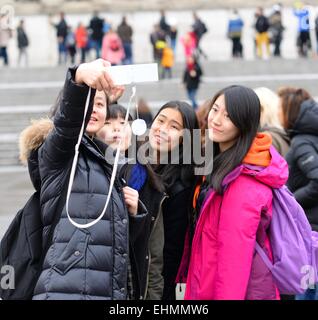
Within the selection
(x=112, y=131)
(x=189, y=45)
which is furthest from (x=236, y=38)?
(x=112, y=131)

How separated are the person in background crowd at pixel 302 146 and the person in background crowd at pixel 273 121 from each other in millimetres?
178

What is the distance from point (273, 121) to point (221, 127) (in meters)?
2.24

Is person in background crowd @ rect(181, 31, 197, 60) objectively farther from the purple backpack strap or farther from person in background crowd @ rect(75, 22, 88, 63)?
the purple backpack strap

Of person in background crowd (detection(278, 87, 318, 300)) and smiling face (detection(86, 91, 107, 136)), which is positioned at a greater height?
smiling face (detection(86, 91, 107, 136))

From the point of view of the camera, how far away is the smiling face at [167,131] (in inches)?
144

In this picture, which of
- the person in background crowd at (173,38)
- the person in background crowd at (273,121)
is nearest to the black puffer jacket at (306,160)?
the person in background crowd at (273,121)

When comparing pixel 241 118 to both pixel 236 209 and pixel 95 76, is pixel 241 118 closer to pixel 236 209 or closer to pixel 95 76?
pixel 236 209

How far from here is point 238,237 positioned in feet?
9.82

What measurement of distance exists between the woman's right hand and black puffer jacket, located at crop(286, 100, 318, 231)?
2312 millimetres

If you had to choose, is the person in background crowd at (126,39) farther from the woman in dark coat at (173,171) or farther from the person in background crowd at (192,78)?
the woman in dark coat at (173,171)

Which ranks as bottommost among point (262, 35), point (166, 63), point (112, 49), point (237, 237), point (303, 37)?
point (237, 237)

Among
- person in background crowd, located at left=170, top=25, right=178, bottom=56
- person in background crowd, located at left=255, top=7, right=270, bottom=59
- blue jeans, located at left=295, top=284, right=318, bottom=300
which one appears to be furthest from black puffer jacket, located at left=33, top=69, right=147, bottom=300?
person in background crowd, located at left=170, top=25, right=178, bottom=56

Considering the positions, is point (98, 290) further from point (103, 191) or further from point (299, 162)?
point (299, 162)

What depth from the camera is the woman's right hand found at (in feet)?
8.54
